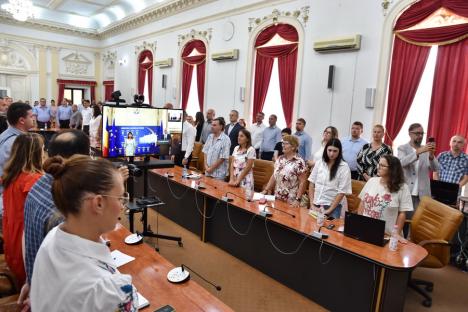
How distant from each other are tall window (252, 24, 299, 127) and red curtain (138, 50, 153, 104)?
4736 mm

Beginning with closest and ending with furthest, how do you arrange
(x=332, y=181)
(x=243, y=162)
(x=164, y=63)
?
(x=332, y=181) < (x=243, y=162) < (x=164, y=63)

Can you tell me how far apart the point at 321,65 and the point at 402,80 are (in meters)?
1.37

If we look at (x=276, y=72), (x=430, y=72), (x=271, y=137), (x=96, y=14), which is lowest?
(x=271, y=137)

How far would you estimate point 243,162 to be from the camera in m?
4.15

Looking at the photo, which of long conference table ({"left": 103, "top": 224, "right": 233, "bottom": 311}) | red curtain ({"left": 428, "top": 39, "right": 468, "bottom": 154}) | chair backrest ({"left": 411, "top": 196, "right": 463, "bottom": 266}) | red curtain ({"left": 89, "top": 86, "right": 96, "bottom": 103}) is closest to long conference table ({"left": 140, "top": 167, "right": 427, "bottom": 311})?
chair backrest ({"left": 411, "top": 196, "right": 463, "bottom": 266})

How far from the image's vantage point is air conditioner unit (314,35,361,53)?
5.05m

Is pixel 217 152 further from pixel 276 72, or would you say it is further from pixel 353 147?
pixel 276 72

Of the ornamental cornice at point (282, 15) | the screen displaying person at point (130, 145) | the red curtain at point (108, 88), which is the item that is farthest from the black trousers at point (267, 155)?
the red curtain at point (108, 88)

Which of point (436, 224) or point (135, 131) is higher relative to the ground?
point (135, 131)

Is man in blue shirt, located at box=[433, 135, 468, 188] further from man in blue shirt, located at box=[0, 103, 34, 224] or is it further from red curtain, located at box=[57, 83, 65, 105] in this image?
red curtain, located at box=[57, 83, 65, 105]

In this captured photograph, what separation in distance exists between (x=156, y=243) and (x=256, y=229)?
1.36 meters

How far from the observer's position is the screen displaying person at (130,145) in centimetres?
300

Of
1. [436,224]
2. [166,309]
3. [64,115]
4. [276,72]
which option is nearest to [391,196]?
[436,224]

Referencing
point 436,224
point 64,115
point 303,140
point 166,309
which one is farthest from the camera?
point 64,115
